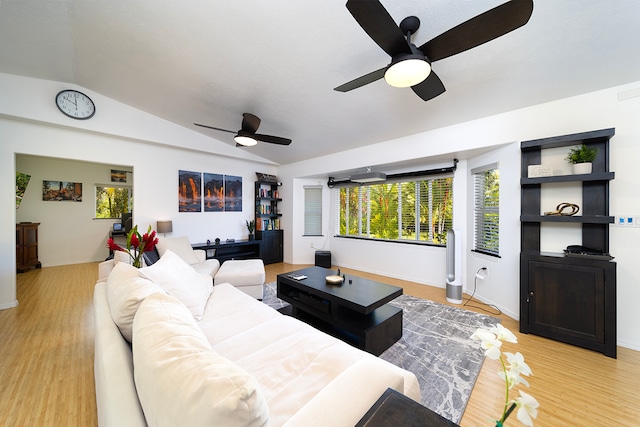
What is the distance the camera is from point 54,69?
3.09 m

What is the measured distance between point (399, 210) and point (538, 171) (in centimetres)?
235

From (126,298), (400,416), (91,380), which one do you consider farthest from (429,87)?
(91,380)

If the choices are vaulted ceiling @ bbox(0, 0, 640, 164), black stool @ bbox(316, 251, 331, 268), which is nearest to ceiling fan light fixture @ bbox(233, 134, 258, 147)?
vaulted ceiling @ bbox(0, 0, 640, 164)

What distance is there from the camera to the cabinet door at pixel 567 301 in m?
2.20

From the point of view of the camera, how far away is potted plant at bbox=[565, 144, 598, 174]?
2371mm

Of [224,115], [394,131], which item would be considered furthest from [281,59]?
[394,131]

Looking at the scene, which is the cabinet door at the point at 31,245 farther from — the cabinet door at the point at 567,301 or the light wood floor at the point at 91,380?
the cabinet door at the point at 567,301

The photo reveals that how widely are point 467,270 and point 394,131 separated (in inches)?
99.6

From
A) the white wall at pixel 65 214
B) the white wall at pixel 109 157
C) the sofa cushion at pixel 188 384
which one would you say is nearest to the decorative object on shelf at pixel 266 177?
the white wall at pixel 109 157

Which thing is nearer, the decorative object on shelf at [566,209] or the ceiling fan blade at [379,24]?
the ceiling fan blade at [379,24]

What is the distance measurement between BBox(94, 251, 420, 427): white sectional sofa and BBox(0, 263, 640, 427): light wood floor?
769mm

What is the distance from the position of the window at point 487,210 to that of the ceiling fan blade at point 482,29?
2.20 m

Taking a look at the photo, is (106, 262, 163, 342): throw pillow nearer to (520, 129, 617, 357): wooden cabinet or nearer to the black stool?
(520, 129, 617, 357): wooden cabinet

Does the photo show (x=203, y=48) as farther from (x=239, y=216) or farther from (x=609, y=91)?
(x=609, y=91)
